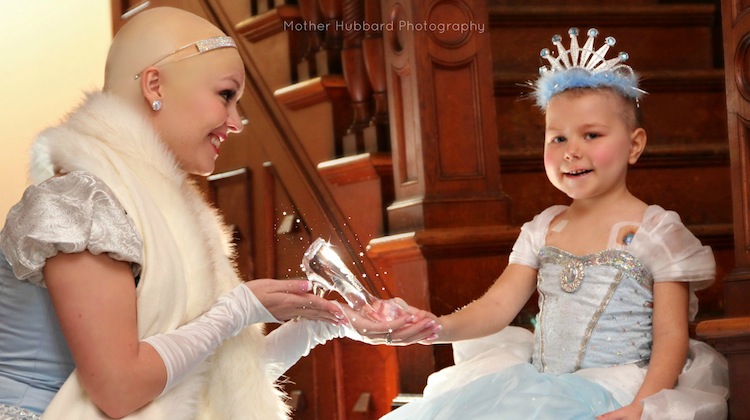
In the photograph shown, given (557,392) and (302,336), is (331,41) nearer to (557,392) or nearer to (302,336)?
(302,336)

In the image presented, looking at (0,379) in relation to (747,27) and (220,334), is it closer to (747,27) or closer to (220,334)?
(220,334)

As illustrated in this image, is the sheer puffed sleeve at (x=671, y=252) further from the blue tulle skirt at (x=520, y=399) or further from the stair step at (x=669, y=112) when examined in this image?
the stair step at (x=669, y=112)

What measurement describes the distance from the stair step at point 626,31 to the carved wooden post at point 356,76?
0.49 meters

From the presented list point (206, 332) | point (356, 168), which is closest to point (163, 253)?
point (206, 332)

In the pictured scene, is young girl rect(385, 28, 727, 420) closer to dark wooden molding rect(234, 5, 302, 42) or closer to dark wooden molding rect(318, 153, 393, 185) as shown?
dark wooden molding rect(318, 153, 393, 185)

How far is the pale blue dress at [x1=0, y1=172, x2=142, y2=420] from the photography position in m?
1.79

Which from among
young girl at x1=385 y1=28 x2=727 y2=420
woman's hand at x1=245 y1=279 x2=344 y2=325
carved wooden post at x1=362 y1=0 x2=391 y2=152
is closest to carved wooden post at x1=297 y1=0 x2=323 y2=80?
carved wooden post at x1=362 y1=0 x2=391 y2=152

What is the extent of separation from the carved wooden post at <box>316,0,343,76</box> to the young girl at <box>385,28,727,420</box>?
1357mm

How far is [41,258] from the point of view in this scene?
1.80 meters

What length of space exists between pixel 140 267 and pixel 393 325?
60 cm

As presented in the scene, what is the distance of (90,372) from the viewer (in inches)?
70.4

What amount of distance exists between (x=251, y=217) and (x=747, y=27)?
2365 millimetres

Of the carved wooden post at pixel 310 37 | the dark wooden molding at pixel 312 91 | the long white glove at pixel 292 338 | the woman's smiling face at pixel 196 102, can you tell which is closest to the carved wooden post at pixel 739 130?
the long white glove at pixel 292 338

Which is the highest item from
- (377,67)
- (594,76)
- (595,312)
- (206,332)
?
(377,67)
